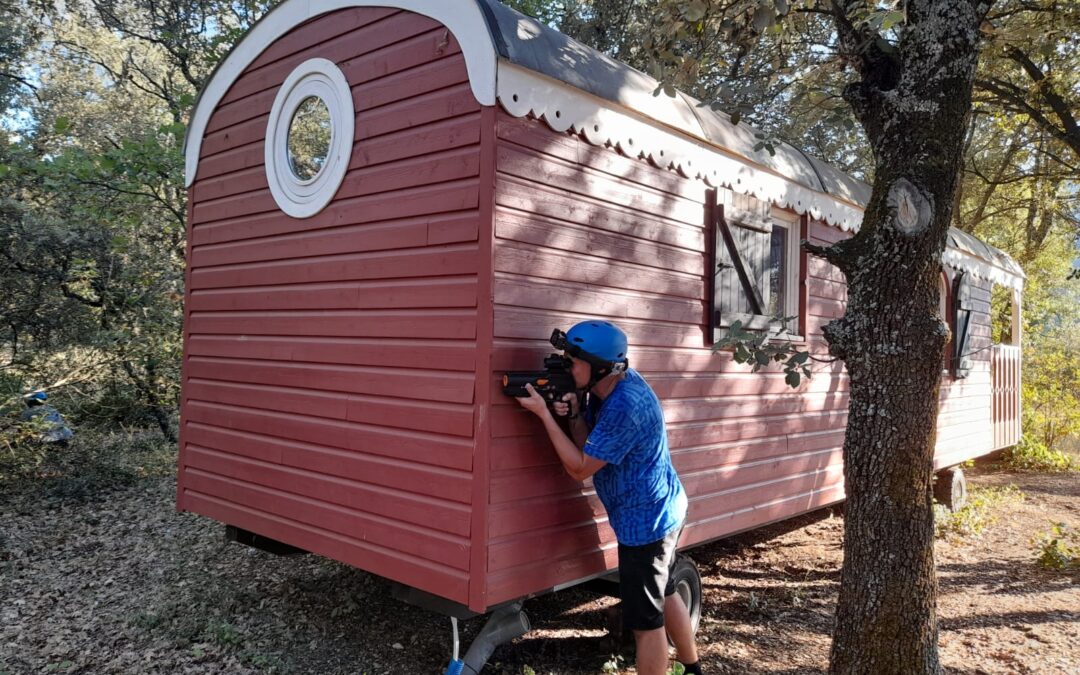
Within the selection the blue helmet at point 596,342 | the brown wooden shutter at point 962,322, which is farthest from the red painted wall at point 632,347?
the brown wooden shutter at point 962,322

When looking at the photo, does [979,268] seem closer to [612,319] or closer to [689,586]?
[689,586]

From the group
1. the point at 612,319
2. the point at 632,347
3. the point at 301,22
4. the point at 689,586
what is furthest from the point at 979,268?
the point at 301,22

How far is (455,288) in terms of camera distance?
329cm

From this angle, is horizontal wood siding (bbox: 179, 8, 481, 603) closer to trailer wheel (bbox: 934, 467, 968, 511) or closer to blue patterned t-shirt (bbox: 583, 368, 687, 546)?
blue patterned t-shirt (bbox: 583, 368, 687, 546)

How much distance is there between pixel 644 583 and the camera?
10.6ft

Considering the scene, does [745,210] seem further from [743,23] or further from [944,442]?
[944,442]

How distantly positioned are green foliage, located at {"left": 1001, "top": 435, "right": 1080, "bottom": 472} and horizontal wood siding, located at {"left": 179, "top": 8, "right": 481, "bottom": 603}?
A: 1166cm

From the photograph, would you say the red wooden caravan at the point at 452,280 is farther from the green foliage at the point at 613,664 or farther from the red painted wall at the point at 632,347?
the green foliage at the point at 613,664

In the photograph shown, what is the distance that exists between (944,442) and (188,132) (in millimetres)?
Answer: 7706

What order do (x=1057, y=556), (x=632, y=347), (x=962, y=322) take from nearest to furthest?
(x=632, y=347), (x=1057, y=556), (x=962, y=322)

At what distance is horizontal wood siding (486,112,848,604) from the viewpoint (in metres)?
3.23

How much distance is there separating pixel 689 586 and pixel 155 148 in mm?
7113

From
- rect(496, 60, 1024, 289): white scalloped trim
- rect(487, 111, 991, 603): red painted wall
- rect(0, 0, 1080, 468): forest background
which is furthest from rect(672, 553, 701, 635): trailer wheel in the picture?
rect(0, 0, 1080, 468): forest background

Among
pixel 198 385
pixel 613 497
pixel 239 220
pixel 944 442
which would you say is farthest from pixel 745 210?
pixel 944 442
